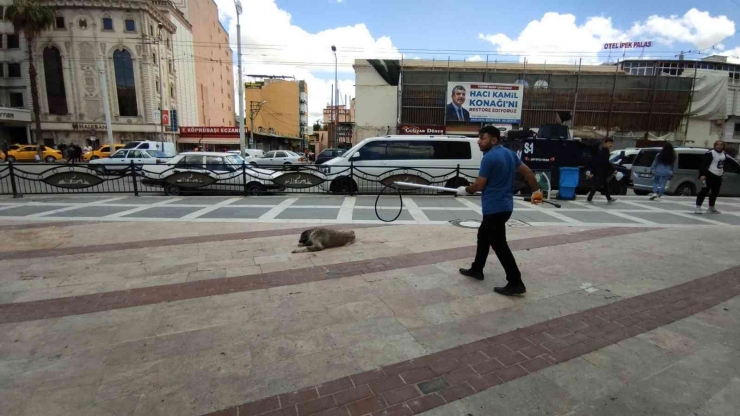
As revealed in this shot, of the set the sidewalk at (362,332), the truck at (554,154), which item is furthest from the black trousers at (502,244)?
the truck at (554,154)

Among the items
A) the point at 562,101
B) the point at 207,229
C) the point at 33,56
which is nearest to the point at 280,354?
the point at 207,229

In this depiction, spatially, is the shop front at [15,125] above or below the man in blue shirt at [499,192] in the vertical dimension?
above

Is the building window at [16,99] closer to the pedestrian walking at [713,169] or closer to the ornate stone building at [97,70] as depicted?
the ornate stone building at [97,70]

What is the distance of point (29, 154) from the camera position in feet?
114

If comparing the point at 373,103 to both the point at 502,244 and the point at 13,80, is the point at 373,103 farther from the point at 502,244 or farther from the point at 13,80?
the point at 13,80

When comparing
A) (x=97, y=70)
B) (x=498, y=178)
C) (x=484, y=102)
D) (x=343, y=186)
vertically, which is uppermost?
(x=97, y=70)

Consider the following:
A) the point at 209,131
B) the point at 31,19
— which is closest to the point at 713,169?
the point at 209,131

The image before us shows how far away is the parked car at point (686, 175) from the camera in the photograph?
12523 millimetres

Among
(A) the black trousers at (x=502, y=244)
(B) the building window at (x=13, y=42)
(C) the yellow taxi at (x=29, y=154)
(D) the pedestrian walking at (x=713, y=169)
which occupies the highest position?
(B) the building window at (x=13, y=42)

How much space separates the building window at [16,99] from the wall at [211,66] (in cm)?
2109

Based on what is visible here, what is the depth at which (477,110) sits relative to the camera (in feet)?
96.3

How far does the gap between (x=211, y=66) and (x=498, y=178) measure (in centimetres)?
7354

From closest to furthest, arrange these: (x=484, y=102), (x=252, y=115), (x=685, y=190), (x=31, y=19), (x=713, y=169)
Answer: (x=713, y=169) < (x=685, y=190) < (x=484, y=102) < (x=31, y=19) < (x=252, y=115)

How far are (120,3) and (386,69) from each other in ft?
107
